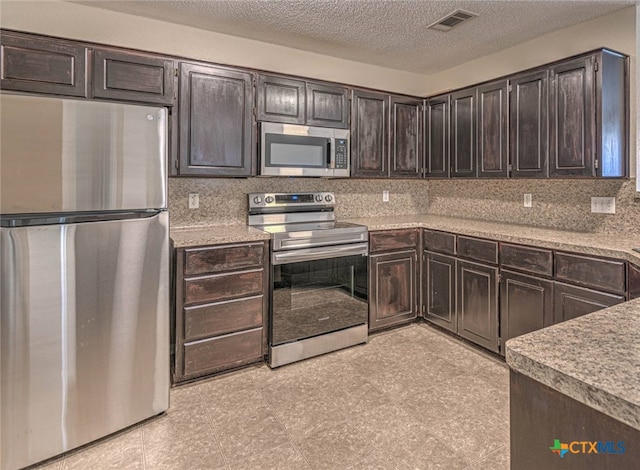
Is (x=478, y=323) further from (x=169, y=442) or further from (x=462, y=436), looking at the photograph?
(x=169, y=442)

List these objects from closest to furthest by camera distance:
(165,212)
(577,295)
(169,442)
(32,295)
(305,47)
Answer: (32,295) → (169,442) → (165,212) → (577,295) → (305,47)

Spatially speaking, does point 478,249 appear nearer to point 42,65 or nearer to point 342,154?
point 342,154

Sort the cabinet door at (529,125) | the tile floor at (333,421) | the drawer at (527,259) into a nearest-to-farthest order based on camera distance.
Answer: the tile floor at (333,421), the drawer at (527,259), the cabinet door at (529,125)

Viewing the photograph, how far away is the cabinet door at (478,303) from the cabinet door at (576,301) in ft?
1.53

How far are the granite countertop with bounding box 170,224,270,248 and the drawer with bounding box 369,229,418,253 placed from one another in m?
0.99

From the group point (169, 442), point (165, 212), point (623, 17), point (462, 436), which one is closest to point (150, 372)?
point (169, 442)

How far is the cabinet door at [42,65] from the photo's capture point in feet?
7.11

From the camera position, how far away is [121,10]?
265 cm

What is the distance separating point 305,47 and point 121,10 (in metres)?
1.45

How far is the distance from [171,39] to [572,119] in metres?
2.97

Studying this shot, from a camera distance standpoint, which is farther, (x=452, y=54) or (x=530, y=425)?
(x=452, y=54)

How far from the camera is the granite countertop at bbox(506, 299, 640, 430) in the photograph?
2.09 feet

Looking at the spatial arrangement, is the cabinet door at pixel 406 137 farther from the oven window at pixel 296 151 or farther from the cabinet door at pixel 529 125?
the cabinet door at pixel 529 125

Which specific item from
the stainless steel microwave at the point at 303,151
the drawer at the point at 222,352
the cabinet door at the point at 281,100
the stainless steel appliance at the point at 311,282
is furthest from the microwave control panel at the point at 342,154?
the drawer at the point at 222,352
